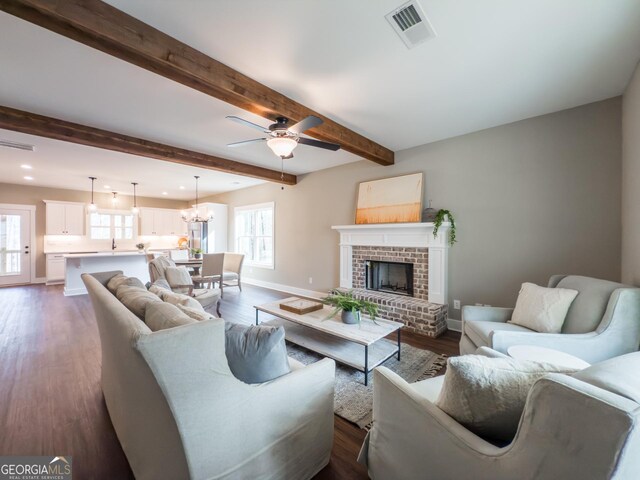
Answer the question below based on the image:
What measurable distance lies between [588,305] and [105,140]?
5.50 metres

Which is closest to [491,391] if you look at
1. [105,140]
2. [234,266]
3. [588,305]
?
[588,305]

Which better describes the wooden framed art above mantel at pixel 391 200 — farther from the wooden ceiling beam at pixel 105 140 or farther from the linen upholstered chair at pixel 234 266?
the linen upholstered chair at pixel 234 266

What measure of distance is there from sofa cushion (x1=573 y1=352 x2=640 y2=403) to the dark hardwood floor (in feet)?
4.28

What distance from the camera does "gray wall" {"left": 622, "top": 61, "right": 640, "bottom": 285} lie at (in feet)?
7.17

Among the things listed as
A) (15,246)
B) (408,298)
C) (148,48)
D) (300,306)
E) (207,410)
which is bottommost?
(408,298)

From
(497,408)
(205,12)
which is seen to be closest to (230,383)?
(497,408)

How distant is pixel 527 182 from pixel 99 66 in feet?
14.7

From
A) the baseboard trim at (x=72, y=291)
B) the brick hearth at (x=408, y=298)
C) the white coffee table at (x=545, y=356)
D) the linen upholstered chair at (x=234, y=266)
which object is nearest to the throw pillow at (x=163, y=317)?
the white coffee table at (x=545, y=356)

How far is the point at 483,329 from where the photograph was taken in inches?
89.5

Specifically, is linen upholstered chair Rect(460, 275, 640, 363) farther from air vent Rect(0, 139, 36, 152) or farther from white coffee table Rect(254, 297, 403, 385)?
air vent Rect(0, 139, 36, 152)

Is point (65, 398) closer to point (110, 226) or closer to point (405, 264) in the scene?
point (405, 264)

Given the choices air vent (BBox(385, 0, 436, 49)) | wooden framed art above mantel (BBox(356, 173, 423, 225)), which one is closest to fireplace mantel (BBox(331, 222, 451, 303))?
wooden framed art above mantel (BBox(356, 173, 423, 225))

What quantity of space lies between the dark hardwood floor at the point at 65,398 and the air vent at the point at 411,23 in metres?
2.76

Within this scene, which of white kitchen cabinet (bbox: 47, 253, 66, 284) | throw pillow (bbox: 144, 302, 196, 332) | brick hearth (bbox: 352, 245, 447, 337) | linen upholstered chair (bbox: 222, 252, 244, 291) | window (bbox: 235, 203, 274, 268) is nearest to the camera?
throw pillow (bbox: 144, 302, 196, 332)
